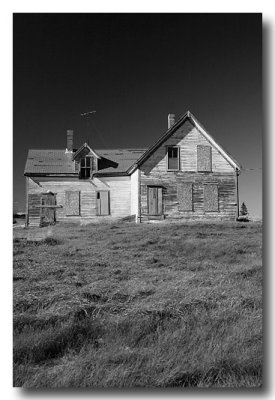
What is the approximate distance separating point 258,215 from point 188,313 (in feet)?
4.10

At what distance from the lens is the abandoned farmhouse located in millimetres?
4234

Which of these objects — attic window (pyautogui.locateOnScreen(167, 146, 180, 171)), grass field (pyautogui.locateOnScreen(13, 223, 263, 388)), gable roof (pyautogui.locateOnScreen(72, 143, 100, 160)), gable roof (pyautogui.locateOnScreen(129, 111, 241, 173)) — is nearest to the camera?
grass field (pyautogui.locateOnScreen(13, 223, 263, 388))

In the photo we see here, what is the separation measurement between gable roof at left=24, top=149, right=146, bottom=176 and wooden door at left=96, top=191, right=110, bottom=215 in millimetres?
299

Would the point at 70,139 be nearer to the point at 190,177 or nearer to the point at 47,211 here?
the point at 47,211

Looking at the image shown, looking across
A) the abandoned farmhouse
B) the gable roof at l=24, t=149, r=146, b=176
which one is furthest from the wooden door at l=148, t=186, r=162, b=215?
the gable roof at l=24, t=149, r=146, b=176

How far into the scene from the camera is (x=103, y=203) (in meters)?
4.95

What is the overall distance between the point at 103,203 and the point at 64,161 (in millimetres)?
723

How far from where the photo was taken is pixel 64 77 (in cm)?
409

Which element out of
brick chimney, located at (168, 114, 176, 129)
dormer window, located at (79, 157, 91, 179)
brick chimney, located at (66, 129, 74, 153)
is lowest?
dormer window, located at (79, 157, 91, 179)

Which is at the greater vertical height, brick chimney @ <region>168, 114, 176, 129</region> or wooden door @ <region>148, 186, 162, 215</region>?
brick chimney @ <region>168, 114, 176, 129</region>

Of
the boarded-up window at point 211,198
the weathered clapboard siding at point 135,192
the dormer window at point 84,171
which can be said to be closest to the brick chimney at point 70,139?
the dormer window at point 84,171

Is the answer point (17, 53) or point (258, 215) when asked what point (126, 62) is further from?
point (258, 215)

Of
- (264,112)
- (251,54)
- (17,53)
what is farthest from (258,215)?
(17,53)

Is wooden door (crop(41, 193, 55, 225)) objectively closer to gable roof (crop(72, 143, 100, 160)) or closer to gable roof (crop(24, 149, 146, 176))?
gable roof (crop(24, 149, 146, 176))
